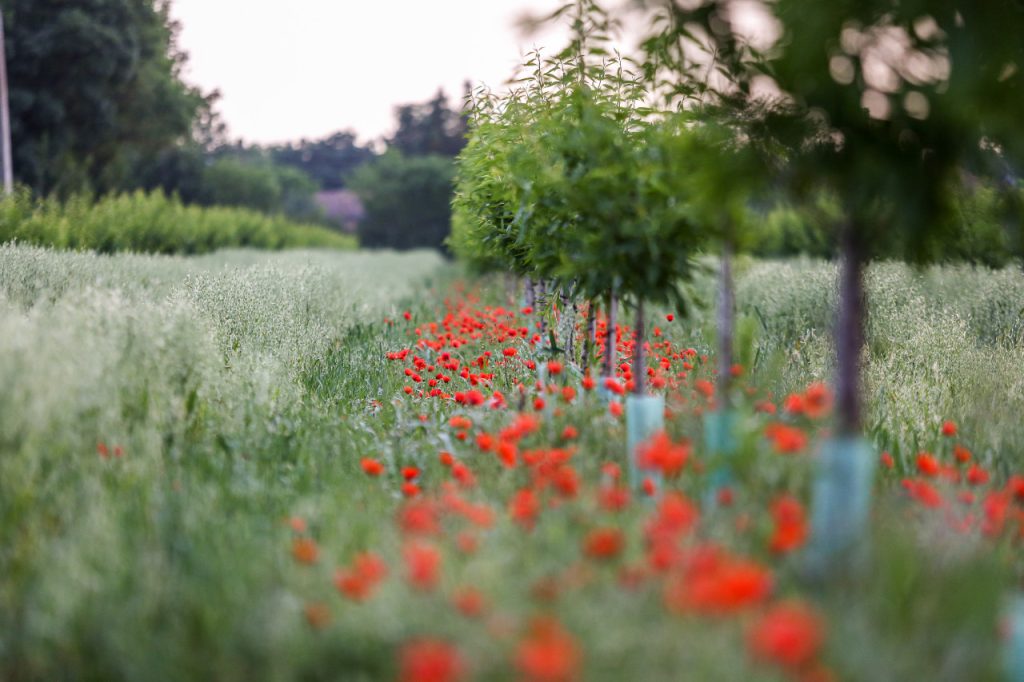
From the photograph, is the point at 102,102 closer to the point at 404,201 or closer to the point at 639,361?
the point at 639,361

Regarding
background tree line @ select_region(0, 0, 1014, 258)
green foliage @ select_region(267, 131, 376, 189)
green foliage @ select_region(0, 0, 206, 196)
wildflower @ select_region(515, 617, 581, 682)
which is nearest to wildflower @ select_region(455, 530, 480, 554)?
wildflower @ select_region(515, 617, 581, 682)

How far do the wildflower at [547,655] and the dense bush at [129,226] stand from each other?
307 inches

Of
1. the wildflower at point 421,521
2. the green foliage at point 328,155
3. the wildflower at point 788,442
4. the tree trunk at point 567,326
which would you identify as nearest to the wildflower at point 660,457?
the wildflower at point 788,442

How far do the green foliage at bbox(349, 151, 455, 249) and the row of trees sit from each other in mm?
56644

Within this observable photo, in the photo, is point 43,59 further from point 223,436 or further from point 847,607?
point 847,607

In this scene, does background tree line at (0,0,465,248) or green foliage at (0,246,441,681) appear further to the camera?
background tree line at (0,0,465,248)

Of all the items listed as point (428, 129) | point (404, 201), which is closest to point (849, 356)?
point (404, 201)

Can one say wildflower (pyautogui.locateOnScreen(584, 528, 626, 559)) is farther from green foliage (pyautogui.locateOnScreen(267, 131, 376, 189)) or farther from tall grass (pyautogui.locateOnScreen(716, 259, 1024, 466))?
green foliage (pyautogui.locateOnScreen(267, 131, 376, 189))

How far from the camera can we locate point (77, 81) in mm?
28859

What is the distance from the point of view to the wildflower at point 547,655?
5.46 ft

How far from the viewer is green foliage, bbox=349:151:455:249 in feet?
198

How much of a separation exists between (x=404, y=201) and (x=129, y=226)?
151ft

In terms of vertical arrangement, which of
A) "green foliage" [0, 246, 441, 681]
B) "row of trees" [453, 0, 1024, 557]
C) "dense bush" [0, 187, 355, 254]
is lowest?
"green foliage" [0, 246, 441, 681]

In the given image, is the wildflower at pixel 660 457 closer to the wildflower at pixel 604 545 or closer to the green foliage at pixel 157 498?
the wildflower at pixel 604 545
